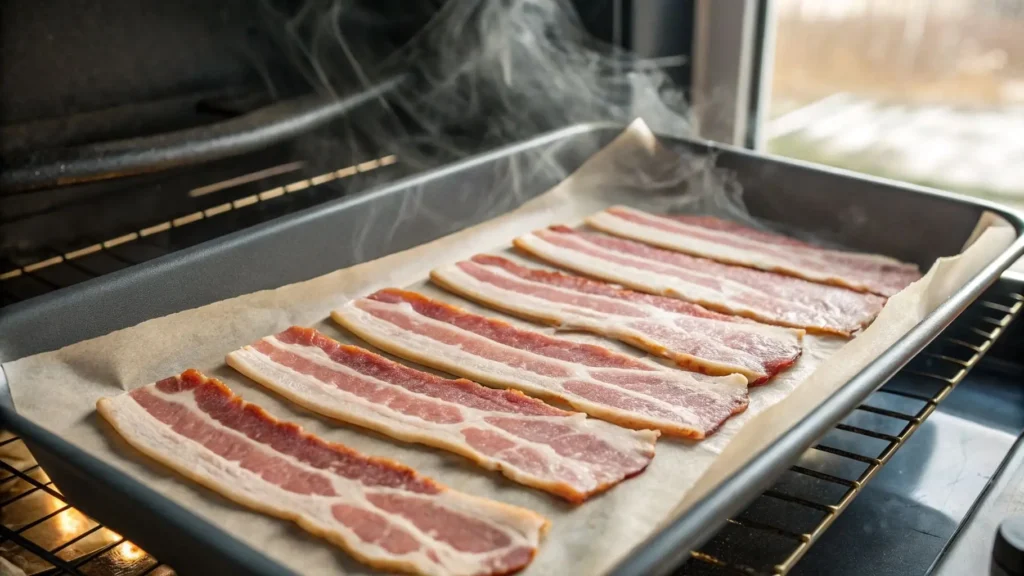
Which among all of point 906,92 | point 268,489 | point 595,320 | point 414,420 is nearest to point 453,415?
point 414,420

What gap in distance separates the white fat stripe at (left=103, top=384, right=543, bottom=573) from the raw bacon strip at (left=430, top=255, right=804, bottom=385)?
1.63 feet

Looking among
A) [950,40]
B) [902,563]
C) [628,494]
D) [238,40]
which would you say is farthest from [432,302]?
[950,40]

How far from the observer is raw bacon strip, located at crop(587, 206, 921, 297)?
1.63 meters

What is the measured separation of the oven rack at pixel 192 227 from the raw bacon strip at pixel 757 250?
0.56 m

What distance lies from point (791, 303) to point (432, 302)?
617mm

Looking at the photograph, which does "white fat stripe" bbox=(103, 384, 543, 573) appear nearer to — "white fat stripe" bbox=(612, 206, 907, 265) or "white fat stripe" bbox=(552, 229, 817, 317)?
"white fat stripe" bbox=(552, 229, 817, 317)

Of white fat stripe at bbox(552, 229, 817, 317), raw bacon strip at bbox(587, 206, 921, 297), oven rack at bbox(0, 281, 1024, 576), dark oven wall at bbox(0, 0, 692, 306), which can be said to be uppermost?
dark oven wall at bbox(0, 0, 692, 306)

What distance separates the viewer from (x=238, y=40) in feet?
5.84

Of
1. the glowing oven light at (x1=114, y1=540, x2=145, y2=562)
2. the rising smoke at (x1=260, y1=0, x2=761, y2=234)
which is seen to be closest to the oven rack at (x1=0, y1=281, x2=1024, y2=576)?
the glowing oven light at (x1=114, y1=540, x2=145, y2=562)

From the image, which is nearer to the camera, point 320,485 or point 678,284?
point 320,485

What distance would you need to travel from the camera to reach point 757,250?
174cm

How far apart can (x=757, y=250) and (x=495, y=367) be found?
0.67 metres

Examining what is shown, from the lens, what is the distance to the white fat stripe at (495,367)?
4.04 feet

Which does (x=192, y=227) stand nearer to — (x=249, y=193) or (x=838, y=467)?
(x=249, y=193)
